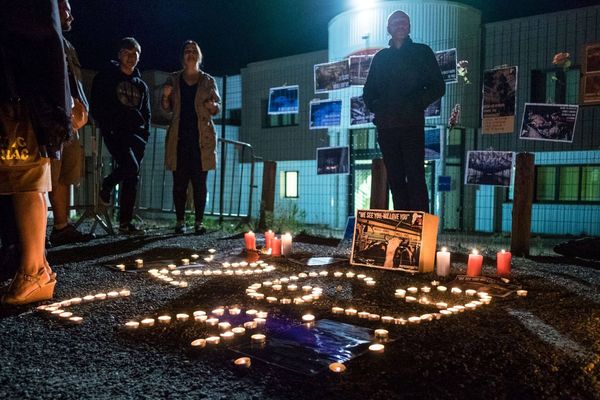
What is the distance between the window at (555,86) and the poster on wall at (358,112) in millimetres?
4145

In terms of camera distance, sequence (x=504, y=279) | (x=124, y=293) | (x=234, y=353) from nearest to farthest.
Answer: (x=234, y=353), (x=124, y=293), (x=504, y=279)

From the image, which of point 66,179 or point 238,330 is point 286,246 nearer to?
point 66,179

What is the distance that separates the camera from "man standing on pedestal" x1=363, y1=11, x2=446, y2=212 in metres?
4.39

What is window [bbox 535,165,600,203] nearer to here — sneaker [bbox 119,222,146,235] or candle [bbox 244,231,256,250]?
candle [bbox 244,231,256,250]

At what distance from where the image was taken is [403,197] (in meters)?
4.55

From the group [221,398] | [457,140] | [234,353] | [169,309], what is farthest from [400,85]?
[457,140]

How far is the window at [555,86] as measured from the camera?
11039mm

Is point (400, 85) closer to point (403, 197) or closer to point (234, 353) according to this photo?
point (403, 197)

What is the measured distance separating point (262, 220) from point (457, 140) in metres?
6.67

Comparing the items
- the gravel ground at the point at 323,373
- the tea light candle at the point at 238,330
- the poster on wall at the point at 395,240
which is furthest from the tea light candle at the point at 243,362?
the poster on wall at the point at 395,240

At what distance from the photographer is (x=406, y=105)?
440 cm

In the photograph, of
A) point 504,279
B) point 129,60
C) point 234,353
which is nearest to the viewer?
point 234,353

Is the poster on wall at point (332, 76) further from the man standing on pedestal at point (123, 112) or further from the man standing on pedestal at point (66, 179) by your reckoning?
the man standing on pedestal at point (66, 179)

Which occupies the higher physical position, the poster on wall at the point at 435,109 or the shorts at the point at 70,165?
the poster on wall at the point at 435,109
